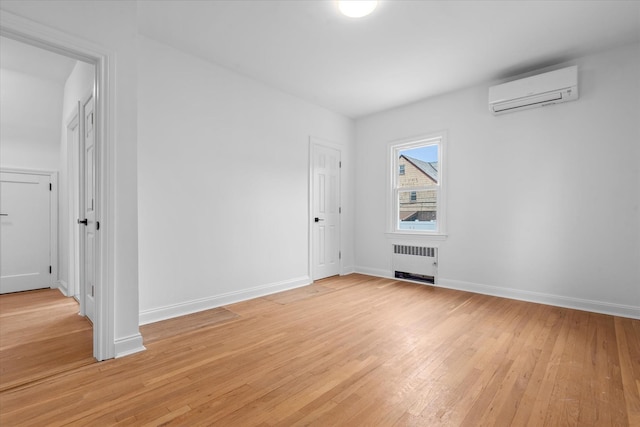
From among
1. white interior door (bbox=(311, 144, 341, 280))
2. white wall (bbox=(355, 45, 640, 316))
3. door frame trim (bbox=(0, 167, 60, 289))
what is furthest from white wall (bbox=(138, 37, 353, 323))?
door frame trim (bbox=(0, 167, 60, 289))

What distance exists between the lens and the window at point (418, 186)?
465 cm

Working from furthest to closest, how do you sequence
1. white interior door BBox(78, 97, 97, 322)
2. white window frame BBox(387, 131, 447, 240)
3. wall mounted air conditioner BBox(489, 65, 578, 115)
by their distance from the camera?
white window frame BBox(387, 131, 447, 240)
wall mounted air conditioner BBox(489, 65, 578, 115)
white interior door BBox(78, 97, 97, 322)

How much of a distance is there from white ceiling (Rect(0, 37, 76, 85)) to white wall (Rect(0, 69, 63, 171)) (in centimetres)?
17

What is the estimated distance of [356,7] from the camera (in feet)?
8.43

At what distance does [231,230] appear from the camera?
12.3 ft

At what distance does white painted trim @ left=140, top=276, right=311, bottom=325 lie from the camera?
3055 mm

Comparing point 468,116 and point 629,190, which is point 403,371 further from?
point 468,116

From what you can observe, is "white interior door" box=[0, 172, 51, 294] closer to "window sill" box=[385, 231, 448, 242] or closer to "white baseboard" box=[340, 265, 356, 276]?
"white baseboard" box=[340, 265, 356, 276]

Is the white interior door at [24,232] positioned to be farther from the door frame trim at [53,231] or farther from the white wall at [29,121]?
the white wall at [29,121]

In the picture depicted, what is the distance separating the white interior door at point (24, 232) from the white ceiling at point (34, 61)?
1.41 meters

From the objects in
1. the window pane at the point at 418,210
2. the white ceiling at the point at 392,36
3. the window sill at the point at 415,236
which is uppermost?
the white ceiling at the point at 392,36

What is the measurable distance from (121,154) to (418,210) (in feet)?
13.6

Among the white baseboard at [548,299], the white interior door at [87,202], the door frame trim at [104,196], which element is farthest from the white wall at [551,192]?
the white interior door at [87,202]

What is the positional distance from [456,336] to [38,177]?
19.0 feet
